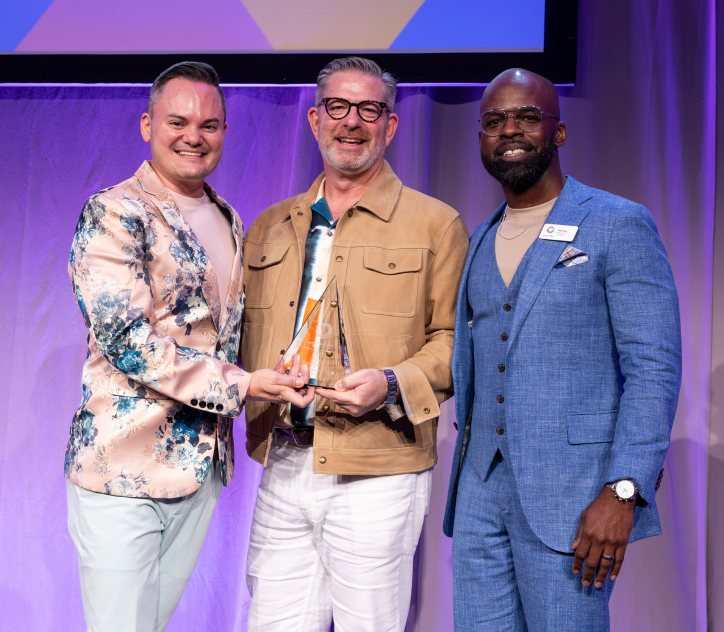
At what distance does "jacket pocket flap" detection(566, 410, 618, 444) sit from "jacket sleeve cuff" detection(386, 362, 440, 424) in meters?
0.40

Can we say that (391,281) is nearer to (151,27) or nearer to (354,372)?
(354,372)

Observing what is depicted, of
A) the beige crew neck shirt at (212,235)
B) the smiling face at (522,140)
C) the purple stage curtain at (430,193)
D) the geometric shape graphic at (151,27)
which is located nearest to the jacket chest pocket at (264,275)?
the beige crew neck shirt at (212,235)

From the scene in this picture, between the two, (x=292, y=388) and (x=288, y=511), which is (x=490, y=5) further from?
(x=288, y=511)

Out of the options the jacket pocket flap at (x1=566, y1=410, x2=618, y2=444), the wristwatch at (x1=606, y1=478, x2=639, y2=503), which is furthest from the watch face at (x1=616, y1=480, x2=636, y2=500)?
the jacket pocket flap at (x1=566, y1=410, x2=618, y2=444)

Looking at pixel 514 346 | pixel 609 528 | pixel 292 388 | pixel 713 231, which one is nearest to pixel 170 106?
pixel 292 388

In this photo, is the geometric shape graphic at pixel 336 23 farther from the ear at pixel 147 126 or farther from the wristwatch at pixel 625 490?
the wristwatch at pixel 625 490

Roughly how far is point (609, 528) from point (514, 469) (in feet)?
0.85

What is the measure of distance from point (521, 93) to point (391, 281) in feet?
2.13

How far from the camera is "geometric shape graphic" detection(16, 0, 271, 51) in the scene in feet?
9.64

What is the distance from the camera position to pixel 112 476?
169cm

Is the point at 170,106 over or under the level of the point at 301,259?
over

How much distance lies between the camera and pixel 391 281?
79.3 inches

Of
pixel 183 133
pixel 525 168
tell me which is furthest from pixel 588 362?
pixel 183 133

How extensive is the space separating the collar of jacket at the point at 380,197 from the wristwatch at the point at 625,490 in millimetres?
1034
